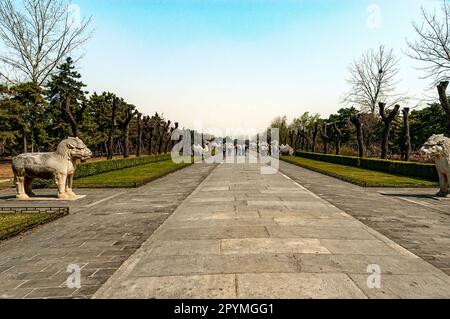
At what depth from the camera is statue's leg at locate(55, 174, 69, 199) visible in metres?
12.1

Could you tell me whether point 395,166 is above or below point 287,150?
below

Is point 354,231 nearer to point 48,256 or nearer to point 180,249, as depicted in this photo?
point 180,249

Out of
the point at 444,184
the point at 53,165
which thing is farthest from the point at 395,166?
the point at 53,165

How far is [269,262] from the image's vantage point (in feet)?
16.9

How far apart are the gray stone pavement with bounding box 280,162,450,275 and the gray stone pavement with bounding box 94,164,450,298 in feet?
1.45

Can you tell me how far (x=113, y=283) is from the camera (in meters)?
4.47

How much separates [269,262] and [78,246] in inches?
153

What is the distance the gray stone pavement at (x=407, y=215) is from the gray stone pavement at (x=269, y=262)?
1.45 feet

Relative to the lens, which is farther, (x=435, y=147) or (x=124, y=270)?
(x=435, y=147)

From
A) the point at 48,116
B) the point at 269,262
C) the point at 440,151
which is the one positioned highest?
the point at 48,116

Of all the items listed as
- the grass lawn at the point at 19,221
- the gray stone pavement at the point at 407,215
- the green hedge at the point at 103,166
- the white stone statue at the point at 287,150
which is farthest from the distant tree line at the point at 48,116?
the white stone statue at the point at 287,150

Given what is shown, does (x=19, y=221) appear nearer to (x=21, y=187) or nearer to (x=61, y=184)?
(x=61, y=184)
